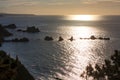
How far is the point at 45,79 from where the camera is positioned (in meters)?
89.4

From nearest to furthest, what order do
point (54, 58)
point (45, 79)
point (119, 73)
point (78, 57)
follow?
point (119, 73), point (45, 79), point (54, 58), point (78, 57)

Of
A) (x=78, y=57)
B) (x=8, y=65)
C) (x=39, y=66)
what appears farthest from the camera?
(x=78, y=57)

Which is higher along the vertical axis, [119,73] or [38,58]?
[119,73]

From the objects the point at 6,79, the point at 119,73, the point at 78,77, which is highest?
the point at 6,79

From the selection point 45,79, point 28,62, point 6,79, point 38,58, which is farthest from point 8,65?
point 38,58

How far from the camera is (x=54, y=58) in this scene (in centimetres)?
12712

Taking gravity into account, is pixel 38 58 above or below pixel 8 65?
below

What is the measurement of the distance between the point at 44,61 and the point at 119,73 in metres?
68.9

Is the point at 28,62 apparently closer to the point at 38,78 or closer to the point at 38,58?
the point at 38,58

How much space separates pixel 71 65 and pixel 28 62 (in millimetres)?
19266

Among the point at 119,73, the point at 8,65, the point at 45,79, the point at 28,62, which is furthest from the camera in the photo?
the point at 28,62

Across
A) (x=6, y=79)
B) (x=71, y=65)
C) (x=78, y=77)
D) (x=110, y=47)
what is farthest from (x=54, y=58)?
(x=6, y=79)

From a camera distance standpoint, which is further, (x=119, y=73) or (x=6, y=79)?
(x=119, y=73)

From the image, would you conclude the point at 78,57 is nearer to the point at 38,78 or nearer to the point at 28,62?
the point at 28,62
